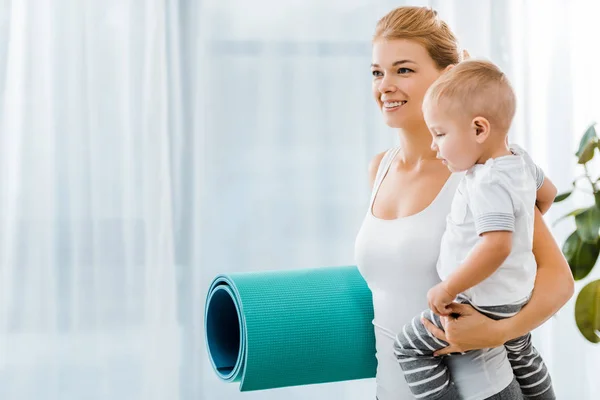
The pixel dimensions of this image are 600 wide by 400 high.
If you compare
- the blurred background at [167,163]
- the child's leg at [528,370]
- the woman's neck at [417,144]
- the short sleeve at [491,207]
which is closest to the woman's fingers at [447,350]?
the child's leg at [528,370]

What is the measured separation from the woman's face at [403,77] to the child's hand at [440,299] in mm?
449

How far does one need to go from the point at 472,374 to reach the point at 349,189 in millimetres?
1888

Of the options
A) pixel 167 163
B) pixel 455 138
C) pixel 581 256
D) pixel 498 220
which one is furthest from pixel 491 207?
pixel 167 163

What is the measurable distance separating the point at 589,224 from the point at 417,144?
121cm

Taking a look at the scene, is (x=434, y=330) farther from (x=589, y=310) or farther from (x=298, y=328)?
(x=589, y=310)

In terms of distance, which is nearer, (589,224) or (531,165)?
(531,165)

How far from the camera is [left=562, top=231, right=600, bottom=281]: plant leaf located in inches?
111

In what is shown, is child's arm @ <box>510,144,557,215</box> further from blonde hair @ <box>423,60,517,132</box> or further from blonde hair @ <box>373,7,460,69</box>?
blonde hair @ <box>373,7,460,69</box>

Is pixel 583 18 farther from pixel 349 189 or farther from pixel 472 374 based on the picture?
pixel 472 374

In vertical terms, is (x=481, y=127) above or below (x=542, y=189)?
above

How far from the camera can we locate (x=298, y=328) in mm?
1702

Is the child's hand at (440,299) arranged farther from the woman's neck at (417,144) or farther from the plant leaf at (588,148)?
the plant leaf at (588,148)

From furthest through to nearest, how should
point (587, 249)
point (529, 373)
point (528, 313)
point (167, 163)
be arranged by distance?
point (167, 163) < point (587, 249) < point (529, 373) < point (528, 313)

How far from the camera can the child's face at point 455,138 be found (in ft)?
A: 4.70
